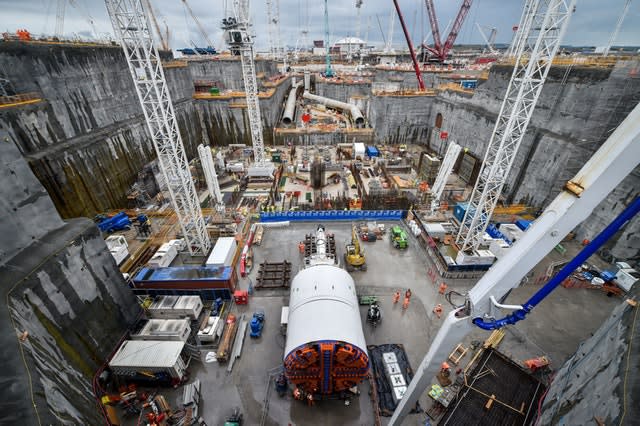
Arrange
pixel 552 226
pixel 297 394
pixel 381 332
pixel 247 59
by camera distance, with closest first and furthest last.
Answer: pixel 552 226
pixel 297 394
pixel 381 332
pixel 247 59

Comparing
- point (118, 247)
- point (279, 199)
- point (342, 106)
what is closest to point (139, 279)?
point (118, 247)

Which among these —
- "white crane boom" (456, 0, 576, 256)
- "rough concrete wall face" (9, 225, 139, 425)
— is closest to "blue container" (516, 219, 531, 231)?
"white crane boom" (456, 0, 576, 256)

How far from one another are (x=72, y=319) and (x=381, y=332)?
1528 cm

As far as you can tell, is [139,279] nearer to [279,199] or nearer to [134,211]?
[134,211]

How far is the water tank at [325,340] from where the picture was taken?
1049 centimetres

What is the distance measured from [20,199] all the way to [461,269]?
2452 centimetres

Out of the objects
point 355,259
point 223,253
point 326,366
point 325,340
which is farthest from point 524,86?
point 223,253

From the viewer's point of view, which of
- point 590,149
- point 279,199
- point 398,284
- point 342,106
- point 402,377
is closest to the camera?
point 402,377

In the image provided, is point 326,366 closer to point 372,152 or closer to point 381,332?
point 381,332

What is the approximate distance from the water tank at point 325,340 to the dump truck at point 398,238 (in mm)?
10138

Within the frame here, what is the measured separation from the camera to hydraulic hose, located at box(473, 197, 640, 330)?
214 inches

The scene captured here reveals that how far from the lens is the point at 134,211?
84.5 ft

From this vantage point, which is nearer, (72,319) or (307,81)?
(72,319)

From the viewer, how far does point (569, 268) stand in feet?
20.6
